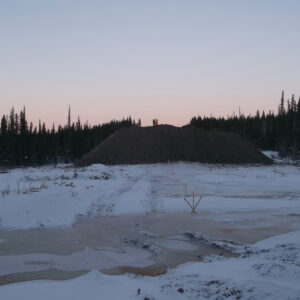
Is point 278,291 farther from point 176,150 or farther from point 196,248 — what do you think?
point 176,150

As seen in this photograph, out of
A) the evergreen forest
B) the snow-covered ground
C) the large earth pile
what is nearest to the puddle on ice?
the snow-covered ground

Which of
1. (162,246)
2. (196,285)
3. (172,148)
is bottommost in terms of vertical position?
(162,246)

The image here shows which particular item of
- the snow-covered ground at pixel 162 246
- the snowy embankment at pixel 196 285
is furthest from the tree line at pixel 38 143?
the snowy embankment at pixel 196 285

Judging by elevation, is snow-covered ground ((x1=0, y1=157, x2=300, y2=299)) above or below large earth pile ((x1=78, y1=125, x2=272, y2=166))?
below

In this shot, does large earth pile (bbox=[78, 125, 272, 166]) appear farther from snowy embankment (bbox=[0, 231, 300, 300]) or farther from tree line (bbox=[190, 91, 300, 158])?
snowy embankment (bbox=[0, 231, 300, 300])

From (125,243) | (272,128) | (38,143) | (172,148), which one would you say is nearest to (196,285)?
(125,243)

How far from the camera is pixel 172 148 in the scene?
45.8 m

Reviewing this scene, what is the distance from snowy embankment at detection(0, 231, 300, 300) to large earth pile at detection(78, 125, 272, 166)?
37.7m

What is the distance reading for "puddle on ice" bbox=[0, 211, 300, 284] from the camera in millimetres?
6312

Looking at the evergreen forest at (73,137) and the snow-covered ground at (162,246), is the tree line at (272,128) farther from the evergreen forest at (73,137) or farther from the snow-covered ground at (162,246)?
the snow-covered ground at (162,246)

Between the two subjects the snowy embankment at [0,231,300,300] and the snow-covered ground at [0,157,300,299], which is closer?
the snowy embankment at [0,231,300,300]

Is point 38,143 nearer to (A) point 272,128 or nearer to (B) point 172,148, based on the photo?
(B) point 172,148

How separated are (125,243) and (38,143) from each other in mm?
62131

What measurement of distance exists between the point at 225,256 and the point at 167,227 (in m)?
3.10
